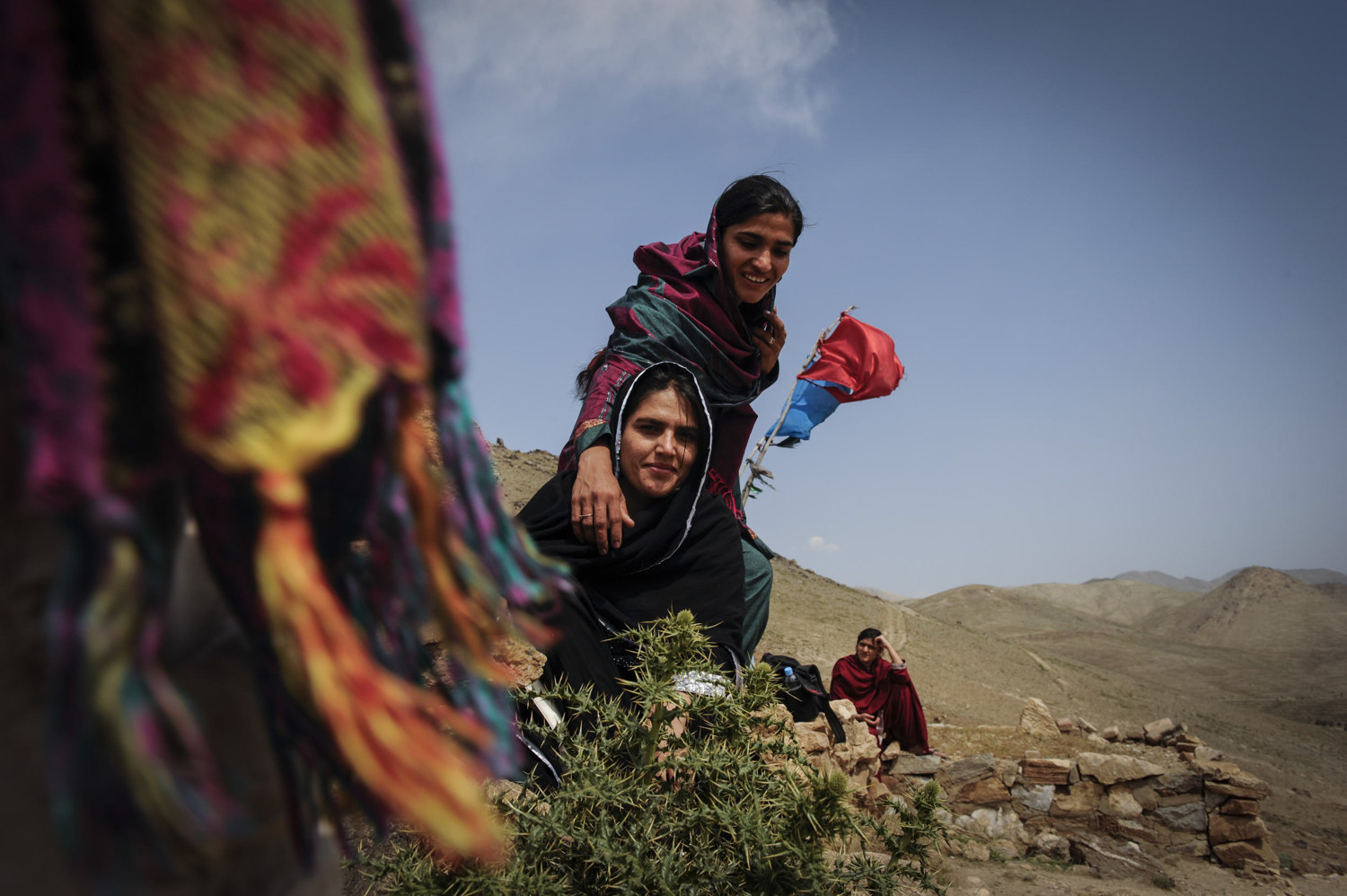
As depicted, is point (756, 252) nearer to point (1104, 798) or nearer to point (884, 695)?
point (884, 695)

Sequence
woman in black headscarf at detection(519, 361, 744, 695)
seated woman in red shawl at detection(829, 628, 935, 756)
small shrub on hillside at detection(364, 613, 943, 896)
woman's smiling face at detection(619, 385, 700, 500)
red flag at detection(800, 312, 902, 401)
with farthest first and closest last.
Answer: seated woman in red shawl at detection(829, 628, 935, 756), red flag at detection(800, 312, 902, 401), woman's smiling face at detection(619, 385, 700, 500), woman in black headscarf at detection(519, 361, 744, 695), small shrub on hillside at detection(364, 613, 943, 896)

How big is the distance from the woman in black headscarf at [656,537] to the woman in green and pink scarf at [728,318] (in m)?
0.48

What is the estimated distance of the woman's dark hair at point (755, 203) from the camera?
367 cm

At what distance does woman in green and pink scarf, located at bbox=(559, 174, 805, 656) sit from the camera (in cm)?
366

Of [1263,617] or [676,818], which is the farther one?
[1263,617]

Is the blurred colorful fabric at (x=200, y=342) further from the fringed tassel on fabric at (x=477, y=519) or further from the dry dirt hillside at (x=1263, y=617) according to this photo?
the dry dirt hillside at (x=1263, y=617)

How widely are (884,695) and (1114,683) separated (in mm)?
20493

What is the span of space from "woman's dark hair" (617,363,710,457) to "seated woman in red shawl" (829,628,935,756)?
7.08m

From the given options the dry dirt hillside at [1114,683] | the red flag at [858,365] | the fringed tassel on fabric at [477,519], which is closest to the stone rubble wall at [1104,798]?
the dry dirt hillside at [1114,683]

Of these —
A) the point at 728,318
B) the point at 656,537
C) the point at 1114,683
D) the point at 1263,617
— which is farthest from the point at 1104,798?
the point at 1263,617

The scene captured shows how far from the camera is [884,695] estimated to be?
31.7 ft

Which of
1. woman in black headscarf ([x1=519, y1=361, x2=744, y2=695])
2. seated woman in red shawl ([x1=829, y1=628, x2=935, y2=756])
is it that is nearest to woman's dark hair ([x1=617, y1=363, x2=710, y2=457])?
woman in black headscarf ([x1=519, y1=361, x2=744, y2=695])

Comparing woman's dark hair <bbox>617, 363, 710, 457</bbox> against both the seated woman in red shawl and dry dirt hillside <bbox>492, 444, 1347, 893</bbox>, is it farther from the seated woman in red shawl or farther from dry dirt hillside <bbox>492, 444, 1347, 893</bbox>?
the seated woman in red shawl

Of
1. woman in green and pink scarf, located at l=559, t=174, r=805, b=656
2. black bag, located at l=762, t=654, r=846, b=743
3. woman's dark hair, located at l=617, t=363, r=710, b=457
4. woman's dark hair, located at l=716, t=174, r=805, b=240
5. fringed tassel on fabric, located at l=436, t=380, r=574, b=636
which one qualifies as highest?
woman's dark hair, located at l=716, t=174, r=805, b=240
